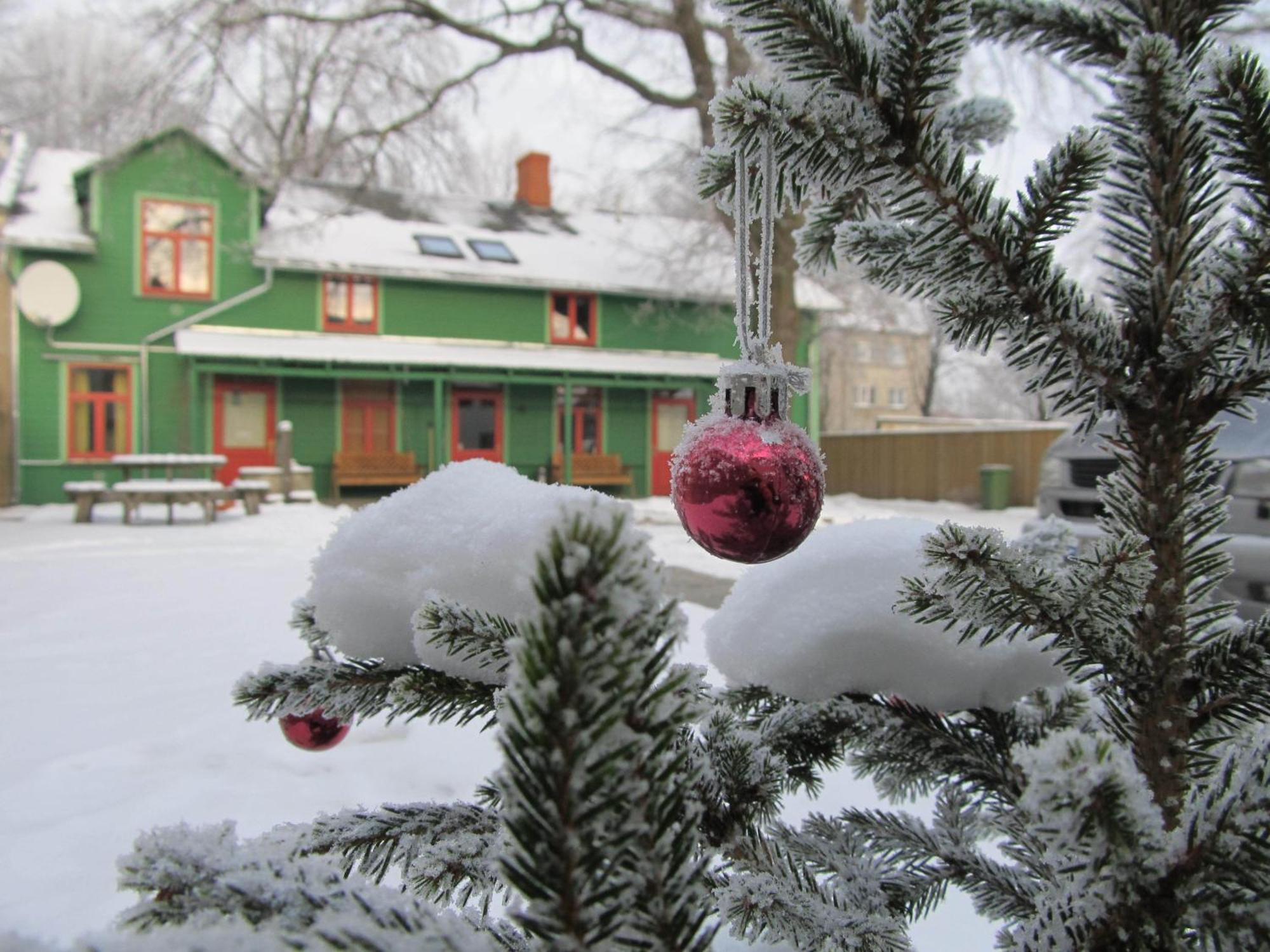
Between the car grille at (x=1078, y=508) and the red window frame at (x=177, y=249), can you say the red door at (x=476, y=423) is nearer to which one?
the red window frame at (x=177, y=249)

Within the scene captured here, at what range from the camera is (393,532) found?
987 millimetres

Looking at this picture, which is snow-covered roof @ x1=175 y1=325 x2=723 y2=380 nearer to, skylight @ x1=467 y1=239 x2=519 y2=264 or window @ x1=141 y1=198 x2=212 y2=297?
window @ x1=141 y1=198 x2=212 y2=297

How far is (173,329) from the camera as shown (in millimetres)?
14883

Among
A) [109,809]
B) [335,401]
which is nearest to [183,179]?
[335,401]

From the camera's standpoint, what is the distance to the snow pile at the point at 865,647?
1060 mm

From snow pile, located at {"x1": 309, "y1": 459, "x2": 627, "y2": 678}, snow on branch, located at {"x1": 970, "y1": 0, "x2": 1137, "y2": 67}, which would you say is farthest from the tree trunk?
snow pile, located at {"x1": 309, "y1": 459, "x2": 627, "y2": 678}

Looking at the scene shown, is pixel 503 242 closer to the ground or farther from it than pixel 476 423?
farther from it

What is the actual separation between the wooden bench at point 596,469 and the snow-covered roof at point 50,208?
928 cm

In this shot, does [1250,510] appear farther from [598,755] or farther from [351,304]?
[351,304]

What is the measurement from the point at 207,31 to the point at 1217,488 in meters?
15.3

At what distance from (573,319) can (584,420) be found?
2232 mm

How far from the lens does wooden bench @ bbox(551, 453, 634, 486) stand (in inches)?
698

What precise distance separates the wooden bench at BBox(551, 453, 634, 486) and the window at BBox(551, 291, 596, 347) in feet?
8.22

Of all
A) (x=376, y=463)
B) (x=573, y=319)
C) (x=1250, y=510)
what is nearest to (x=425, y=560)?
(x=1250, y=510)
